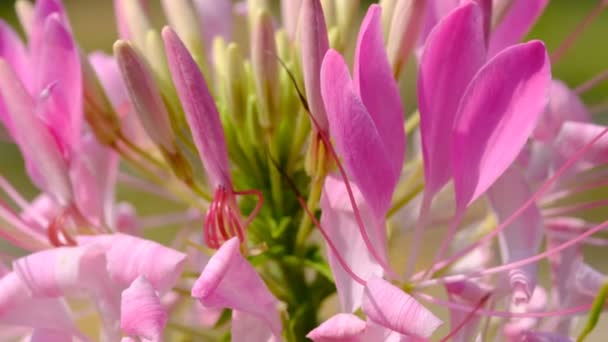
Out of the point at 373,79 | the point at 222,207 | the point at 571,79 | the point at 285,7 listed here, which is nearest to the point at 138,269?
the point at 222,207

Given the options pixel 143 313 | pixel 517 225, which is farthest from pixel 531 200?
pixel 143 313

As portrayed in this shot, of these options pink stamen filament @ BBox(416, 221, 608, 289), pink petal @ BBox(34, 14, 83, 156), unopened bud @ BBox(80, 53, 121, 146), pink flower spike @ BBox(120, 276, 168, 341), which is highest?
pink petal @ BBox(34, 14, 83, 156)

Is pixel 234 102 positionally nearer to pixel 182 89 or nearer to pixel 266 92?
pixel 266 92

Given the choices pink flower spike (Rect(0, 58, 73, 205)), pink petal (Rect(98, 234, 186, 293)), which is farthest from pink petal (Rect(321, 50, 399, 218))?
pink flower spike (Rect(0, 58, 73, 205))

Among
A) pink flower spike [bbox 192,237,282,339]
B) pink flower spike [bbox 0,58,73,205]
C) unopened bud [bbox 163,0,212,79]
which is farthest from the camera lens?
unopened bud [bbox 163,0,212,79]

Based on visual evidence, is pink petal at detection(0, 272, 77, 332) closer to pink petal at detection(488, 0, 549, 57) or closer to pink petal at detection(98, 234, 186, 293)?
pink petal at detection(98, 234, 186, 293)

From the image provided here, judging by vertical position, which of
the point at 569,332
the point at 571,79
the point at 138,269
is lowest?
the point at 571,79

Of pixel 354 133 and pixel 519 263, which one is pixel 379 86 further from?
pixel 519 263
